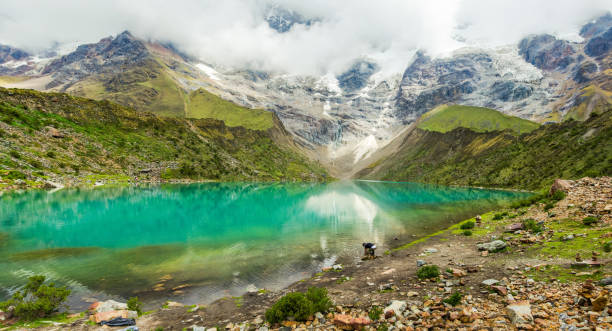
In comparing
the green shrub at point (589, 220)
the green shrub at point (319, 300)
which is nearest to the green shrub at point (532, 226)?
the green shrub at point (589, 220)

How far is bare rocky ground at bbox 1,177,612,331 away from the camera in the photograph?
9117 mm

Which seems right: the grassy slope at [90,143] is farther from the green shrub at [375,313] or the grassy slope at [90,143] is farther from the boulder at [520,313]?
the boulder at [520,313]

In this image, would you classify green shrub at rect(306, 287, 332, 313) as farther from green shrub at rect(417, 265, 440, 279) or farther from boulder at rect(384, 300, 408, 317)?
green shrub at rect(417, 265, 440, 279)

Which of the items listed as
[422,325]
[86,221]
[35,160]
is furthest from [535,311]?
[35,160]

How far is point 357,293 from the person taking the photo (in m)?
16.3

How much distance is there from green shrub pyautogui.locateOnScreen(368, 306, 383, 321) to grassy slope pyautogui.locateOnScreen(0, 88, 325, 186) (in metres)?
97.9

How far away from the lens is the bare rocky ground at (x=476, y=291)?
912cm

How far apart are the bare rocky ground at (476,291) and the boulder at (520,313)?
0.10 feet

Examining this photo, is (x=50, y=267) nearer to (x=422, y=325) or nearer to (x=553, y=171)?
(x=422, y=325)

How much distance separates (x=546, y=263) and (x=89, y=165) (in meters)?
138

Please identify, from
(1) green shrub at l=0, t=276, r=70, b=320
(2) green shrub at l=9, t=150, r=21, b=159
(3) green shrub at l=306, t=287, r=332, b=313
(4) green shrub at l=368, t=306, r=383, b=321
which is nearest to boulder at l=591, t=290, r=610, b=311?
(4) green shrub at l=368, t=306, r=383, b=321

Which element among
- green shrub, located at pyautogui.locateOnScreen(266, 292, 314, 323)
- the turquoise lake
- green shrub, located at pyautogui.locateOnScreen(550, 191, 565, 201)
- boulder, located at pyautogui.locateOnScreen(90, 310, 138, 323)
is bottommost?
the turquoise lake

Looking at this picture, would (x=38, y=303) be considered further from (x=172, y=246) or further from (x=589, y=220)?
(x=589, y=220)

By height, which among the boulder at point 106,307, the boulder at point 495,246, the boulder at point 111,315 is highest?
the boulder at point 495,246
